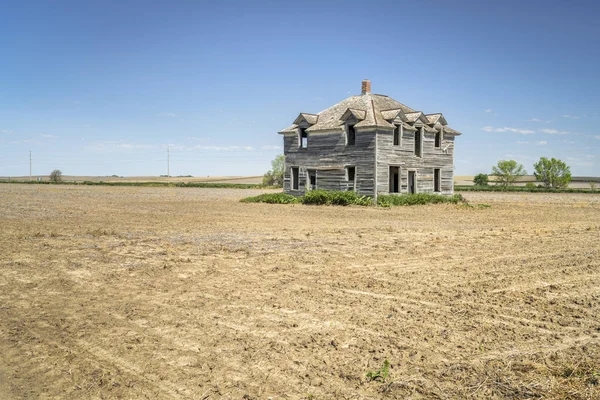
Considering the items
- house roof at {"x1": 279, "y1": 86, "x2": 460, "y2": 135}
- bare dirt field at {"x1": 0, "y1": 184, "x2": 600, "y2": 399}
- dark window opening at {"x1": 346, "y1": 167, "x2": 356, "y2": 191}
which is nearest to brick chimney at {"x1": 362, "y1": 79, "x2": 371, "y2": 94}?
house roof at {"x1": 279, "y1": 86, "x2": 460, "y2": 135}

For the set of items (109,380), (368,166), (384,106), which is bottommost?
(109,380)

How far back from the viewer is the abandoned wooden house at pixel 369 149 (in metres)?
30.4

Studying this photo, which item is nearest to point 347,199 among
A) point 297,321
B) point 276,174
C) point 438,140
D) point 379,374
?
point 438,140

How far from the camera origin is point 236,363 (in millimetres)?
4734

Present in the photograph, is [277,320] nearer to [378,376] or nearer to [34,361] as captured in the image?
[378,376]

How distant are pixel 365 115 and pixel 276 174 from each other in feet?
173

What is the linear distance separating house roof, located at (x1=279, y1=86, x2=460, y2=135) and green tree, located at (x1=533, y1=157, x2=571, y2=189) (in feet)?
185

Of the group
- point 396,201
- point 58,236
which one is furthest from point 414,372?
point 396,201

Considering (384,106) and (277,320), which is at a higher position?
(384,106)

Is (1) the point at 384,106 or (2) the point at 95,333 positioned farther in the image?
(1) the point at 384,106

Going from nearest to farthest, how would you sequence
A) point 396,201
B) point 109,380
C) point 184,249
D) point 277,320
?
point 109,380
point 277,320
point 184,249
point 396,201

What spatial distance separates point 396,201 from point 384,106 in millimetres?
8141

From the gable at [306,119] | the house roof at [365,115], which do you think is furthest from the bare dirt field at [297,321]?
the gable at [306,119]

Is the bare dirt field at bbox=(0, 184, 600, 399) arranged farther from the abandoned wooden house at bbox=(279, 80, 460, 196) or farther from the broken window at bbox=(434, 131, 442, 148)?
the broken window at bbox=(434, 131, 442, 148)
